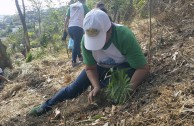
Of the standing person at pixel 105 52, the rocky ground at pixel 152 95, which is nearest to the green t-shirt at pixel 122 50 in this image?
the standing person at pixel 105 52

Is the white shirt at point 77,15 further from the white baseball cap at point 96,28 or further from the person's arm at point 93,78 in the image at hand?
the white baseball cap at point 96,28

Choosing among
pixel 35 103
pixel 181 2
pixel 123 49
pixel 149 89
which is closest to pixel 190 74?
pixel 149 89

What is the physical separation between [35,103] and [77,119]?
192 cm

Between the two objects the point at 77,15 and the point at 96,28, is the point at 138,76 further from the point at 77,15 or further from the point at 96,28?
the point at 77,15

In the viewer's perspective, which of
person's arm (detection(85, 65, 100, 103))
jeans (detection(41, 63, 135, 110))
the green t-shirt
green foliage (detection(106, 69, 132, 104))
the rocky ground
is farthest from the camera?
jeans (detection(41, 63, 135, 110))

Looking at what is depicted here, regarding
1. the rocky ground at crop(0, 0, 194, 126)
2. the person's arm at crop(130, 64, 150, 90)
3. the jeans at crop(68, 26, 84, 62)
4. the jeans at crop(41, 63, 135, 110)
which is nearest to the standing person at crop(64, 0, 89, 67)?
the jeans at crop(68, 26, 84, 62)

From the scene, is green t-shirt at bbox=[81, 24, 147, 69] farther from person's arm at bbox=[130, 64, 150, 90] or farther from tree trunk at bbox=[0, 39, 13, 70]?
tree trunk at bbox=[0, 39, 13, 70]

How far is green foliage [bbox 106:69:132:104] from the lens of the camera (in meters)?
2.79

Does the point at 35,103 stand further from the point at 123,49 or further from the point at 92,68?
the point at 123,49

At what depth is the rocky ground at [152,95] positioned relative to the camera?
93.7 inches

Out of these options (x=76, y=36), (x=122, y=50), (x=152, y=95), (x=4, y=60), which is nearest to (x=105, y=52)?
(x=122, y=50)

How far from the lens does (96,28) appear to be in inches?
111

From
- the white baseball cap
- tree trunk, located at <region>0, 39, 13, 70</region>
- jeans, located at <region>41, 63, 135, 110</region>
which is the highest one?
the white baseball cap

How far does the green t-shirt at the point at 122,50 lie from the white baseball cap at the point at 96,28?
0.49 feet
